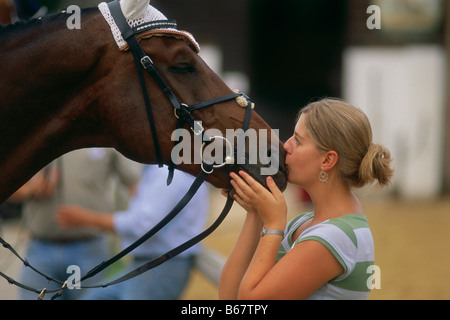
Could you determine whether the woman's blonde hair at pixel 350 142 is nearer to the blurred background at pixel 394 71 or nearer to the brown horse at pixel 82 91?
the brown horse at pixel 82 91

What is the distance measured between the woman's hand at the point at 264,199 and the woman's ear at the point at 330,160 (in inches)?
8.6

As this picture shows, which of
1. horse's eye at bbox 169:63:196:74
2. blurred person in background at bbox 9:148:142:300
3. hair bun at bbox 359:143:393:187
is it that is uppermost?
horse's eye at bbox 169:63:196:74

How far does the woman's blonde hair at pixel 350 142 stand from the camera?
2344mm

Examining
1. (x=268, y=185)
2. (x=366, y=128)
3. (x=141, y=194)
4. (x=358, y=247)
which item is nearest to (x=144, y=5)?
(x=268, y=185)

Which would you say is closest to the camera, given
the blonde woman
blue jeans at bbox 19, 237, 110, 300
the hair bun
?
the blonde woman

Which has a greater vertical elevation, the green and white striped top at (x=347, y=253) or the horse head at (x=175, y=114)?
the horse head at (x=175, y=114)

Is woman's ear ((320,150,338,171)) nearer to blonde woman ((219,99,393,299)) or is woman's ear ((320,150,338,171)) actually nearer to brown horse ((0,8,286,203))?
blonde woman ((219,99,393,299))

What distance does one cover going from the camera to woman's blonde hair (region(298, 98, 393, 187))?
2.34m

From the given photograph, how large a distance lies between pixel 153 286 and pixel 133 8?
189 centimetres

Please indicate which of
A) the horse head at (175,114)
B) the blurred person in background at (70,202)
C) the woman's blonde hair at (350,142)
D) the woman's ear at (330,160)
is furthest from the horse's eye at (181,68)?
the blurred person in background at (70,202)

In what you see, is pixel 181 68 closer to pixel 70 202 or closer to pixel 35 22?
pixel 35 22

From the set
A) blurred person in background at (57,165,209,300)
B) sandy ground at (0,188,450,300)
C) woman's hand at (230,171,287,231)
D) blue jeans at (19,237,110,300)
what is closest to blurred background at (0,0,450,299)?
sandy ground at (0,188,450,300)

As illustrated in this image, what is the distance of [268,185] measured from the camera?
7.62ft

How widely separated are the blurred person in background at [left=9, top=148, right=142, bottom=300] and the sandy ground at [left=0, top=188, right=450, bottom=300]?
0.22 meters
